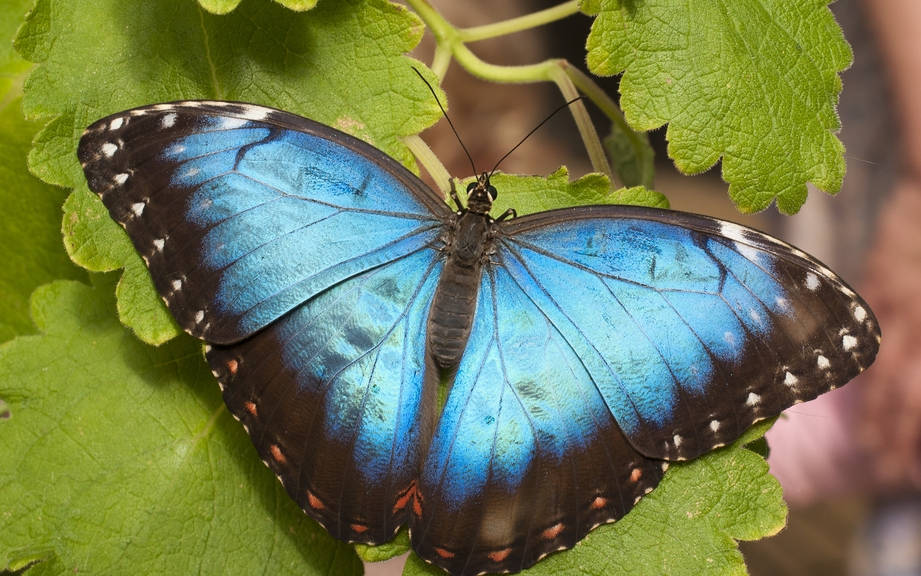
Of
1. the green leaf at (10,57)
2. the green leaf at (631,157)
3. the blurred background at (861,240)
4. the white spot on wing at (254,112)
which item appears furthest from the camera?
the blurred background at (861,240)

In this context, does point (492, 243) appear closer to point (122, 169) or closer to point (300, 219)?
point (300, 219)

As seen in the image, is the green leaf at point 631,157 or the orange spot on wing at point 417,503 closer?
the orange spot on wing at point 417,503

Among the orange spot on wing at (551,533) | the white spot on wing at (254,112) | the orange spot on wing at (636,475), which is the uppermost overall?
the white spot on wing at (254,112)

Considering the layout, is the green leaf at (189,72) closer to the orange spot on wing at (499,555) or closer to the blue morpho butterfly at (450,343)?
the blue morpho butterfly at (450,343)

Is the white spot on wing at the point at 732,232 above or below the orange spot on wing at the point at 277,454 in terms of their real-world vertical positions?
above

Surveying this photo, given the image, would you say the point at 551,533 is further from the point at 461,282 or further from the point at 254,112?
the point at 254,112

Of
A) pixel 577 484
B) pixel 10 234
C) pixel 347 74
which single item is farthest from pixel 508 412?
pixel 10 234

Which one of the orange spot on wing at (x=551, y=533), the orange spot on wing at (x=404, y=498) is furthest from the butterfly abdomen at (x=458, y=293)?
the orange spot on wing at (x=551, y=533)

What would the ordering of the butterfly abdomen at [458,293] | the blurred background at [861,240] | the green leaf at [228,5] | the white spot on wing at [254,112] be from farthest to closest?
the blurred background at [861,240], the butterfly abdomen at [458,293], the white spot on wing at [254,112], the green leaf at [228,5]

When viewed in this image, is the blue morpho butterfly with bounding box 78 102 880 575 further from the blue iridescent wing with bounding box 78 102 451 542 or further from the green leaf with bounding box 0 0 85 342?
the green leaf with bounding box 0 0 85 342
